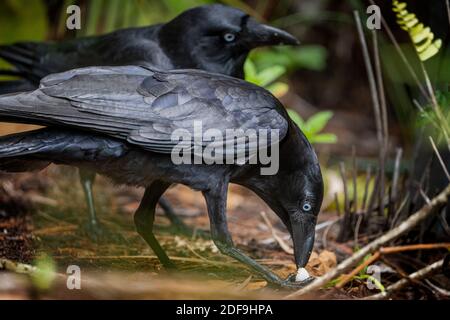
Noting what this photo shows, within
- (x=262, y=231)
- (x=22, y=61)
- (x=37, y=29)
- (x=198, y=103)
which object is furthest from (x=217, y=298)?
(x=37, y=29)

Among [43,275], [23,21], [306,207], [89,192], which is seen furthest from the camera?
[23,21]

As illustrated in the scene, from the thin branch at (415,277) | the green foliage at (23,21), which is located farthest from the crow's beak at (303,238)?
the green foliage at (23,21)

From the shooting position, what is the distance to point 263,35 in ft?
14.7

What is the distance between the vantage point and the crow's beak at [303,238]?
343 cm

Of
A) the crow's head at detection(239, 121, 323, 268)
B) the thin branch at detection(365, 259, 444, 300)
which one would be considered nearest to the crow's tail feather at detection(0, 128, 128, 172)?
the crow's head at detection(239, 121, 323, 268)

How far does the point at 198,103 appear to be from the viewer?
3.36 m

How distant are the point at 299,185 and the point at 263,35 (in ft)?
4.39

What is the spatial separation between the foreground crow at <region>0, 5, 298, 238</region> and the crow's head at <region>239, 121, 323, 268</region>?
1.16m

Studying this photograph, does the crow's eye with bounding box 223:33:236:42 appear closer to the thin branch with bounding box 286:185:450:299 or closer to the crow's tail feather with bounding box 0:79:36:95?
the crow's tail feather with bounding box 0:79:36:95

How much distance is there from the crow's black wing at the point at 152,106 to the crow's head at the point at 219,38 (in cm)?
105

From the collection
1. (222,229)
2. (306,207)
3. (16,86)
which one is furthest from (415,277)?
(16,86)

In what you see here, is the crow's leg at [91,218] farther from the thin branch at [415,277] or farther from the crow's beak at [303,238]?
the thin branch at [415,277]

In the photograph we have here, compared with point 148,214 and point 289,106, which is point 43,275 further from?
point 289,106
